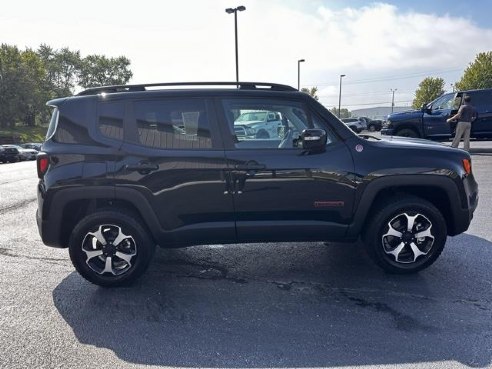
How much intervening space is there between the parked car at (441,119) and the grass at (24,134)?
46.8 m

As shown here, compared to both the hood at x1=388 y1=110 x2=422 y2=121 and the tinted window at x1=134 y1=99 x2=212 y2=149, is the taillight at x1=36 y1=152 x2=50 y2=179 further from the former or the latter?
the hood at x1=388 y1=110 x2=422 y2=121

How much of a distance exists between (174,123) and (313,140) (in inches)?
52.5

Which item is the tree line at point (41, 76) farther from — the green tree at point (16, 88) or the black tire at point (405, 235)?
the black tire at point (405, 235)

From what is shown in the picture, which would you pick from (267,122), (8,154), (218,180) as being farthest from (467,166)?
(8,154)

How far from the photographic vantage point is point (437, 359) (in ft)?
8.00

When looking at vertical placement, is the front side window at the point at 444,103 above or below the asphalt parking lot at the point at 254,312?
above

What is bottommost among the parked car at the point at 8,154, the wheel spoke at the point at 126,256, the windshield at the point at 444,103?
the parked car at the point at 8,154

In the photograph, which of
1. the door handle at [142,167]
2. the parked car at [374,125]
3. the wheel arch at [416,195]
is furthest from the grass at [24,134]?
the wheel arch at [416,195]

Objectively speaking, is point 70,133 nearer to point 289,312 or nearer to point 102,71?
point 289,312

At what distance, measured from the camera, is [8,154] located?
27.1 metres

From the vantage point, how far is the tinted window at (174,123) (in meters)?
3.43

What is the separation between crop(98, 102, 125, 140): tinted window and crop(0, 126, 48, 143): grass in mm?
49351

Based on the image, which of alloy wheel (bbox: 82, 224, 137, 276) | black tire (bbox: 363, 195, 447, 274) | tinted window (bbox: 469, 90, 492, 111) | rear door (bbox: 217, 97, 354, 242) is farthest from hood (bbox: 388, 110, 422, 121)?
alloy wheel (bbox: 82, 224, 137, 276)

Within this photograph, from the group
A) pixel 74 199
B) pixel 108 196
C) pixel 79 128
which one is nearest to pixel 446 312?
pixel 108 196
